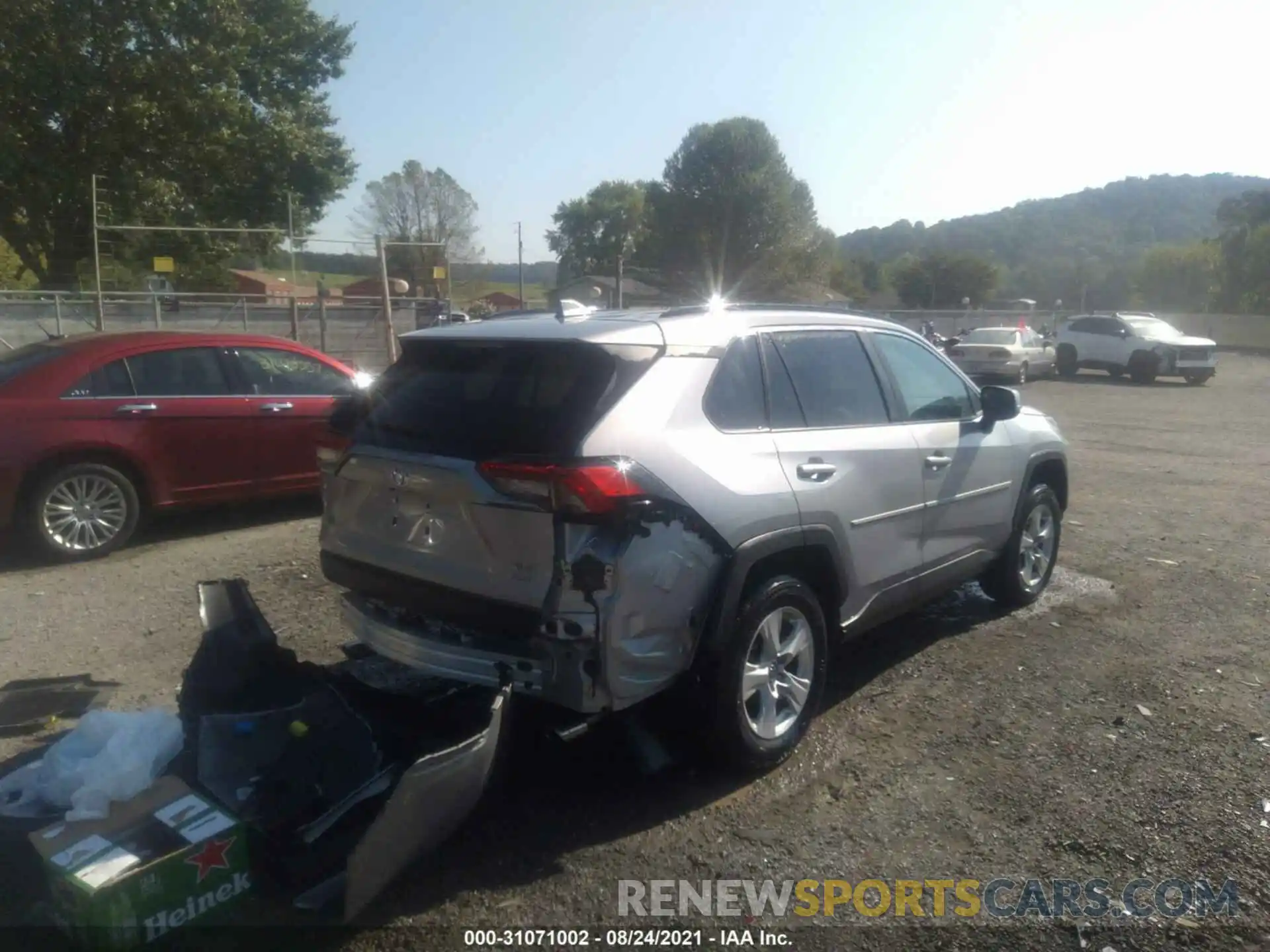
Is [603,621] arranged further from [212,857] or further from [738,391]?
[212,857]

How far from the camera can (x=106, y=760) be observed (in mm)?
Result: 3535

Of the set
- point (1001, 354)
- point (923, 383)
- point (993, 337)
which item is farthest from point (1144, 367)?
point (923, 383)

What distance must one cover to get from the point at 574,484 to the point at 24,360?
5.42 metres

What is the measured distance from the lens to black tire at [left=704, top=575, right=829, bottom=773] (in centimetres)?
377

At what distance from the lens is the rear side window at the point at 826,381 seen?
4.33 meters

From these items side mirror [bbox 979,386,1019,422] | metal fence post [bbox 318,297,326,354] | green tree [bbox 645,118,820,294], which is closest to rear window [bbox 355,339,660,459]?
side mirror [bbox 979,386,1019,422]

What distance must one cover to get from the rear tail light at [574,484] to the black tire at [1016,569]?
324 cm

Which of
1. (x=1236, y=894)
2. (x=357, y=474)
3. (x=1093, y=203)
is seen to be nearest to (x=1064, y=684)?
(x=1236, y=894)

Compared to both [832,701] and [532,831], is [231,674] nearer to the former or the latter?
[532,831]

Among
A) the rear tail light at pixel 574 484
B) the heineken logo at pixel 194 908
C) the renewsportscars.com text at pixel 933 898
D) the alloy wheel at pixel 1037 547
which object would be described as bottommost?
the renewsportscars.com text at pixel 933 898

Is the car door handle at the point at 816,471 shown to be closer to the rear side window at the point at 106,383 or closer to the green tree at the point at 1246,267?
the rear side window at the point at 106,383

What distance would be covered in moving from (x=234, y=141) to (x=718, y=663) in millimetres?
26498

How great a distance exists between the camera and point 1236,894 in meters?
3.32

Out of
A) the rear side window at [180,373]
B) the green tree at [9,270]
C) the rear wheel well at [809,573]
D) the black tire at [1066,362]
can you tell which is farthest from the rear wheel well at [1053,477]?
the green tree at [9,270]
